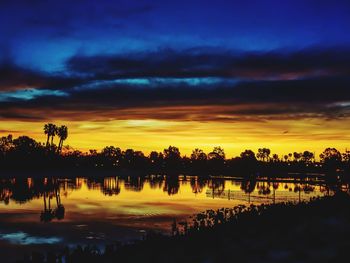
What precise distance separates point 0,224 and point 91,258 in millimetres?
17299

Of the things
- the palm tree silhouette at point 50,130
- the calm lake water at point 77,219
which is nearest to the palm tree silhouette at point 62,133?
the palm tree silhouette at point 50,130

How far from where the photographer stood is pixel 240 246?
884 inches

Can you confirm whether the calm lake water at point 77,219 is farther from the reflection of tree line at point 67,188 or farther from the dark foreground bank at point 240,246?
the dark foreground bank at point 240,246

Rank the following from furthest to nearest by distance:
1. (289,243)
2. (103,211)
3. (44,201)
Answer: (44,201) < (103,211) < (289,243)

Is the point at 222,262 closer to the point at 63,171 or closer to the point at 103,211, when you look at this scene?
the point at 103,211

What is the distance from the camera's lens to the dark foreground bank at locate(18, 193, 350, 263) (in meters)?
19.3

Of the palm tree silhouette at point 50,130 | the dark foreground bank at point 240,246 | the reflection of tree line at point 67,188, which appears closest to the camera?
the dark foreground bank at point 240,246

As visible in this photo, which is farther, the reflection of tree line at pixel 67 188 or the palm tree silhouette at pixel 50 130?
the palm tree silhouette at pixel 50 130

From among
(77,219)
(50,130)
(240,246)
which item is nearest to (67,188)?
(77,219)

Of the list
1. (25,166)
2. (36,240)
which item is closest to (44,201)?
(36,240)

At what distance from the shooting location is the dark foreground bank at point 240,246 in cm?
1930

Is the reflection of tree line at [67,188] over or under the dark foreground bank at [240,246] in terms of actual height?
over

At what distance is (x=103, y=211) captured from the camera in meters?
42.2

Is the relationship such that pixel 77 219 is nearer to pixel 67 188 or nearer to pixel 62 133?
pixel 67 188
